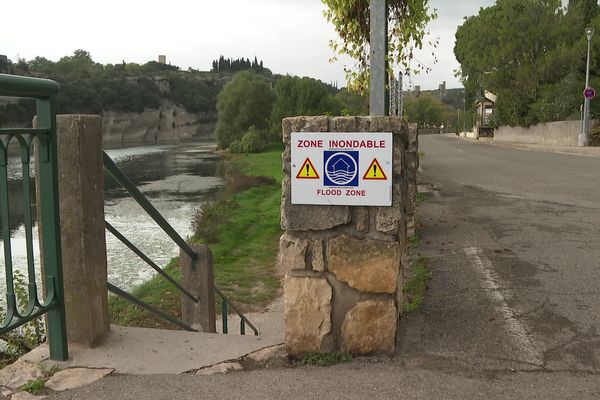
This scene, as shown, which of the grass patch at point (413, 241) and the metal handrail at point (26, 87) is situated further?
the grass patch at point (413, 241)

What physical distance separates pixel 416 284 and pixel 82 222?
3266 mm

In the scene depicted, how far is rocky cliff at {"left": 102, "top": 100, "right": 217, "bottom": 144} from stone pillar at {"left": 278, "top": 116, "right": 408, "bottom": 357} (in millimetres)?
112706

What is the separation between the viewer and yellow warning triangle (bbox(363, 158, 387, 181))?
3.58 m

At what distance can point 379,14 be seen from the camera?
5391mm

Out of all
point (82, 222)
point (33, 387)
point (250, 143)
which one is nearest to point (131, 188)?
point (82, 222)

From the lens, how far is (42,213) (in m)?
3.27

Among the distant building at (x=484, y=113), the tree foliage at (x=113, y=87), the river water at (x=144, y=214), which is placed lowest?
the river water at (x=144, y=214)

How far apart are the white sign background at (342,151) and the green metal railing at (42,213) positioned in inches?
55.6

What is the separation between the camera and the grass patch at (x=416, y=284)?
4.89 metres

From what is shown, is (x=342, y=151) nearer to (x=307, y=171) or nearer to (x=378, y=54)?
(x=307, y=171)

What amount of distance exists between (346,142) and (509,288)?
255 centimetres

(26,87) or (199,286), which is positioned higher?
(26,87)

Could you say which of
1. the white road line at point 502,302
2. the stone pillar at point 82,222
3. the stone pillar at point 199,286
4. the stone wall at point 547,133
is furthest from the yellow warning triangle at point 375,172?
the stone wall at point 547,133

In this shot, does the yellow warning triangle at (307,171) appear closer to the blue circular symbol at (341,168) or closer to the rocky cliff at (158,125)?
the blue circular symbol at (341,168)
